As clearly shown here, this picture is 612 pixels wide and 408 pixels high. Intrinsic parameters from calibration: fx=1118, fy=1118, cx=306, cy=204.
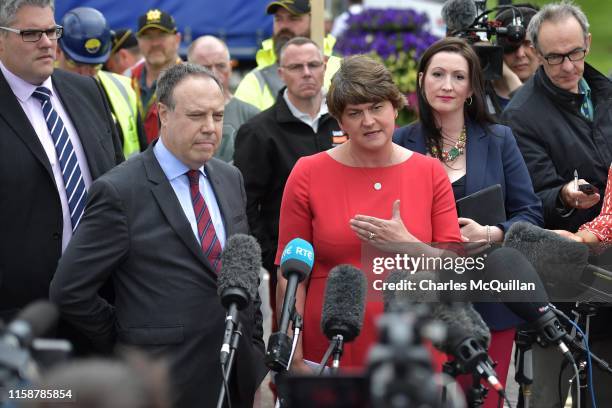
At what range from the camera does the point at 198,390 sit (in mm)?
4672

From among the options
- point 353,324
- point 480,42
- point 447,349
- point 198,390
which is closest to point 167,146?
point 198,390

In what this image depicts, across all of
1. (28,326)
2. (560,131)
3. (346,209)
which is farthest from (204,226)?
(28,326)

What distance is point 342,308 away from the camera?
3.94m

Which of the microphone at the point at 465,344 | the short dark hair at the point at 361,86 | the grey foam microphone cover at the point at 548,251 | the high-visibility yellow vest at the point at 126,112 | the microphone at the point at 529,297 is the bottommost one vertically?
the microphone at the point at 465,344

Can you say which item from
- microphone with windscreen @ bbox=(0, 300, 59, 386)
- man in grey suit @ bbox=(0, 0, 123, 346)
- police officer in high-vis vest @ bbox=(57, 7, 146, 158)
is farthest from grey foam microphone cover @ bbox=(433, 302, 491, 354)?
police officer in high-vis vest @ bbox=(57, 7, 146, 158)

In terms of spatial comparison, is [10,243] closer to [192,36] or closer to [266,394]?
[266,394]

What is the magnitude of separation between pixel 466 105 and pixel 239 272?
6.51 ft

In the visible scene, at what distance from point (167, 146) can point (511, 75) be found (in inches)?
143

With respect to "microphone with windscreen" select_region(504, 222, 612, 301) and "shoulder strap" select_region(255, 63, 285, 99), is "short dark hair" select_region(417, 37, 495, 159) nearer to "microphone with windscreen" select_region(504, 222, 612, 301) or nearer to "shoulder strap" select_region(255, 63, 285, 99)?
"microphone with windscreen" select_region(504, 222, 612, 301)

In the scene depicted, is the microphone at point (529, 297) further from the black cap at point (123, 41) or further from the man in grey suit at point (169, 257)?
the black cap at point (123, 41)

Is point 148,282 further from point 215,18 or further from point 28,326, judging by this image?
point 215,18

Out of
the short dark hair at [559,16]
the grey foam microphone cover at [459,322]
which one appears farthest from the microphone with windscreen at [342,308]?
the short dark hair at [559,16]

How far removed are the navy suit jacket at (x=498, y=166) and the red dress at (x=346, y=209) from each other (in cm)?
62

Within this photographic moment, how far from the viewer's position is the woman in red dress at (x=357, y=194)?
15.4ft
